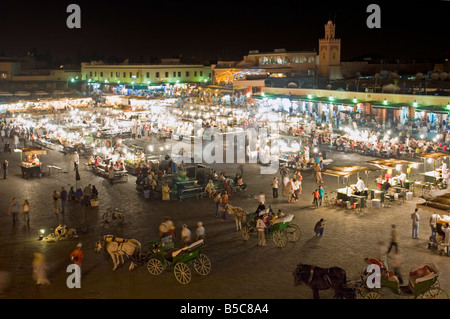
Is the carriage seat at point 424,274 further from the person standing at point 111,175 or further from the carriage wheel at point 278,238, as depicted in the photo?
the person standing at point 111,175

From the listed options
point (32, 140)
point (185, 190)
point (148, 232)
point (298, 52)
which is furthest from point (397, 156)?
point (298, 52)

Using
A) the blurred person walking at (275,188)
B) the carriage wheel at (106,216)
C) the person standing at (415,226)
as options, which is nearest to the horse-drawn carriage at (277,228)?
the person standing at (415,226)

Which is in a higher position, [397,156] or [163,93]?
[163,93]

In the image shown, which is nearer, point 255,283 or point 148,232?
point 255,283

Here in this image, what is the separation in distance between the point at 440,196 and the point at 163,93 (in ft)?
161

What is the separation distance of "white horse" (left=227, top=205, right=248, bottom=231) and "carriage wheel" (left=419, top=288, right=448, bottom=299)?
5.35 m

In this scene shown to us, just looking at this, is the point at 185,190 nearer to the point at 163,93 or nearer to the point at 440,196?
the point at 440,196

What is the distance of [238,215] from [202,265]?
3.42 m

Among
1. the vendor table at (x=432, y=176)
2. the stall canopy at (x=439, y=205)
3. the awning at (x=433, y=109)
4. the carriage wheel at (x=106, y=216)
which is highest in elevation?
the awning at (x=433, y=109)

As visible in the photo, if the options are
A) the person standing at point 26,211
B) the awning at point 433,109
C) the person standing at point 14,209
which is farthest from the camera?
the awning at point 433,109

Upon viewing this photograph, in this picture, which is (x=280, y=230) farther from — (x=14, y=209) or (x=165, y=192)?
(x=14, y=209)

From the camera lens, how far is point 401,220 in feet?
48.5

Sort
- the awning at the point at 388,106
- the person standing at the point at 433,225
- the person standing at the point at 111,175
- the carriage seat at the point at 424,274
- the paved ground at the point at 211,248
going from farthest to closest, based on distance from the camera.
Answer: the awning at the point at 388,106
the person standing at the point at 111,175
the person standing at the point at 433,225
the paved ground at the point at 211,248
the carriage seat at the point at 424,274

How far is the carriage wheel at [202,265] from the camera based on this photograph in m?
10.7
